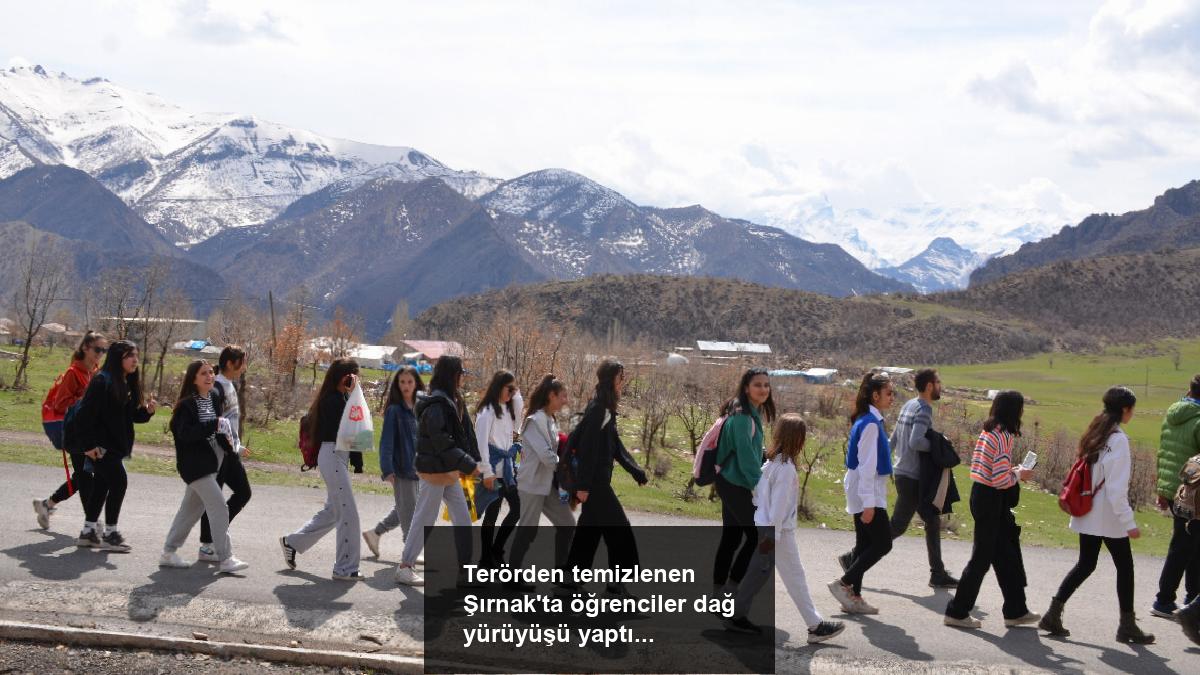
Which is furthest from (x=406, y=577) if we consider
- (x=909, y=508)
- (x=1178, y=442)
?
(x=1178, y=442)

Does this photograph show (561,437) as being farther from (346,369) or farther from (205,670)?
(205,670)

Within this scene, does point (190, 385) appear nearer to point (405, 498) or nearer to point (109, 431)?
point (109, 431)

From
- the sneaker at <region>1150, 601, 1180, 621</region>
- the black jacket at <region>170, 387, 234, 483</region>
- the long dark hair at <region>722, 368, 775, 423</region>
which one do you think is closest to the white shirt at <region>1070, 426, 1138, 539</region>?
the sneaker at <region>1150, 601, 1180, 621</region>

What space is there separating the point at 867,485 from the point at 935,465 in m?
1.44

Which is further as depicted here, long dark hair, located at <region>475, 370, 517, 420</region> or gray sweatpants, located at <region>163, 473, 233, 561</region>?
long dark hair, located at <region>475, 370, 517, 420</region>

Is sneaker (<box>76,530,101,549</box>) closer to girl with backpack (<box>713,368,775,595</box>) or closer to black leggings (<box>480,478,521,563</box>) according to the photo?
black leggings (<box>480,478,521,563</box>)

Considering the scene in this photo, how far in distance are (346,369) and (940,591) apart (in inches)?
246

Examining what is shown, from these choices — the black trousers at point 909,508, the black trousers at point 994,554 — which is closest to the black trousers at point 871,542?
the black trousers at point 994,554

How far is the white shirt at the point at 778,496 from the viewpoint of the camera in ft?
27.5

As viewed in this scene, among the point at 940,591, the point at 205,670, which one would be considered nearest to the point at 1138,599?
the point at 940,591

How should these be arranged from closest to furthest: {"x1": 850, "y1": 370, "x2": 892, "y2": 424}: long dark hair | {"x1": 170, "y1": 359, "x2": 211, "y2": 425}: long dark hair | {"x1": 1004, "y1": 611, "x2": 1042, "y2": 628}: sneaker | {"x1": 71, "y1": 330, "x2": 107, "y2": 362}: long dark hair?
{"x1": 1004, "y1": 611, "x2": 1042, "y2": 628}: sneaker, {"x1": 850, "y1": 370, "x2": 892, "y2": 424}: long dark hair, {"x1": 170, "y1": 359, "x2": 211, "y2": 425}: long dark hair, {"x1": 71, "y1": 330, "x2": 107, "y2": 362}: long dark hair

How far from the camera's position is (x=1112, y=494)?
8930mm

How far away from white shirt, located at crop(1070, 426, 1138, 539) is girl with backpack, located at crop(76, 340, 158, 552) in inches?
338

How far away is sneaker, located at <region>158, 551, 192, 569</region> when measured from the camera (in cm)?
956
